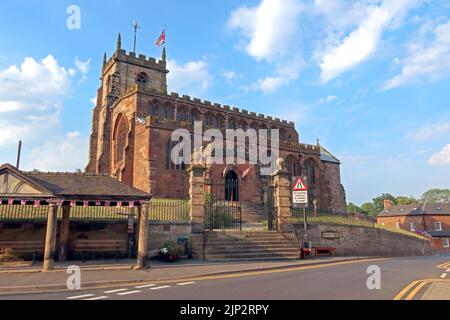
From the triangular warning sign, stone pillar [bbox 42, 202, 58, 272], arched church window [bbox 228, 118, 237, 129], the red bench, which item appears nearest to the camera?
stone pillar [bbox 42, 202, 58, 272]

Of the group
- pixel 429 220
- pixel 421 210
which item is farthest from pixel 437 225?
pixel 421 210

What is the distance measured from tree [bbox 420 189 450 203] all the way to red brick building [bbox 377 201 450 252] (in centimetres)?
4584

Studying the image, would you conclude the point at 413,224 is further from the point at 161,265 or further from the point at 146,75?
the point at 161,265

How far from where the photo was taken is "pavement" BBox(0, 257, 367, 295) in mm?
9672

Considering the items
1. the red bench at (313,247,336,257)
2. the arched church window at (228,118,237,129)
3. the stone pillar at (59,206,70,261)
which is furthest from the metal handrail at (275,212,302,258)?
the arched church window at (228,118,237,129)

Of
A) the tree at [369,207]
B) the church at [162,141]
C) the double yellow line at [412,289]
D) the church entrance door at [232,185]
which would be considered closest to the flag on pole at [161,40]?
the church at [162,141]

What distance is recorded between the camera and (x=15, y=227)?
14586 millimetres

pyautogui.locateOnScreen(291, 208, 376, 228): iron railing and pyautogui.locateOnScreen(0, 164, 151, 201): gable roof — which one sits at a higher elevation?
pyautogui.locateOnScreen(0, 164, 151, 201): gable roof

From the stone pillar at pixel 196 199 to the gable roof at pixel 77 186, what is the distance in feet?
9.99

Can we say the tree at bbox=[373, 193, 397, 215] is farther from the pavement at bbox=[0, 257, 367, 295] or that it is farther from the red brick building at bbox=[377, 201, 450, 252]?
the pavement at bbox=[0, 257, 367, 295]

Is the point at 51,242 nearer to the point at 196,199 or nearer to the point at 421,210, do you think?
the point at 196,199

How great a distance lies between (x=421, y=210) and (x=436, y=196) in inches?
2118
